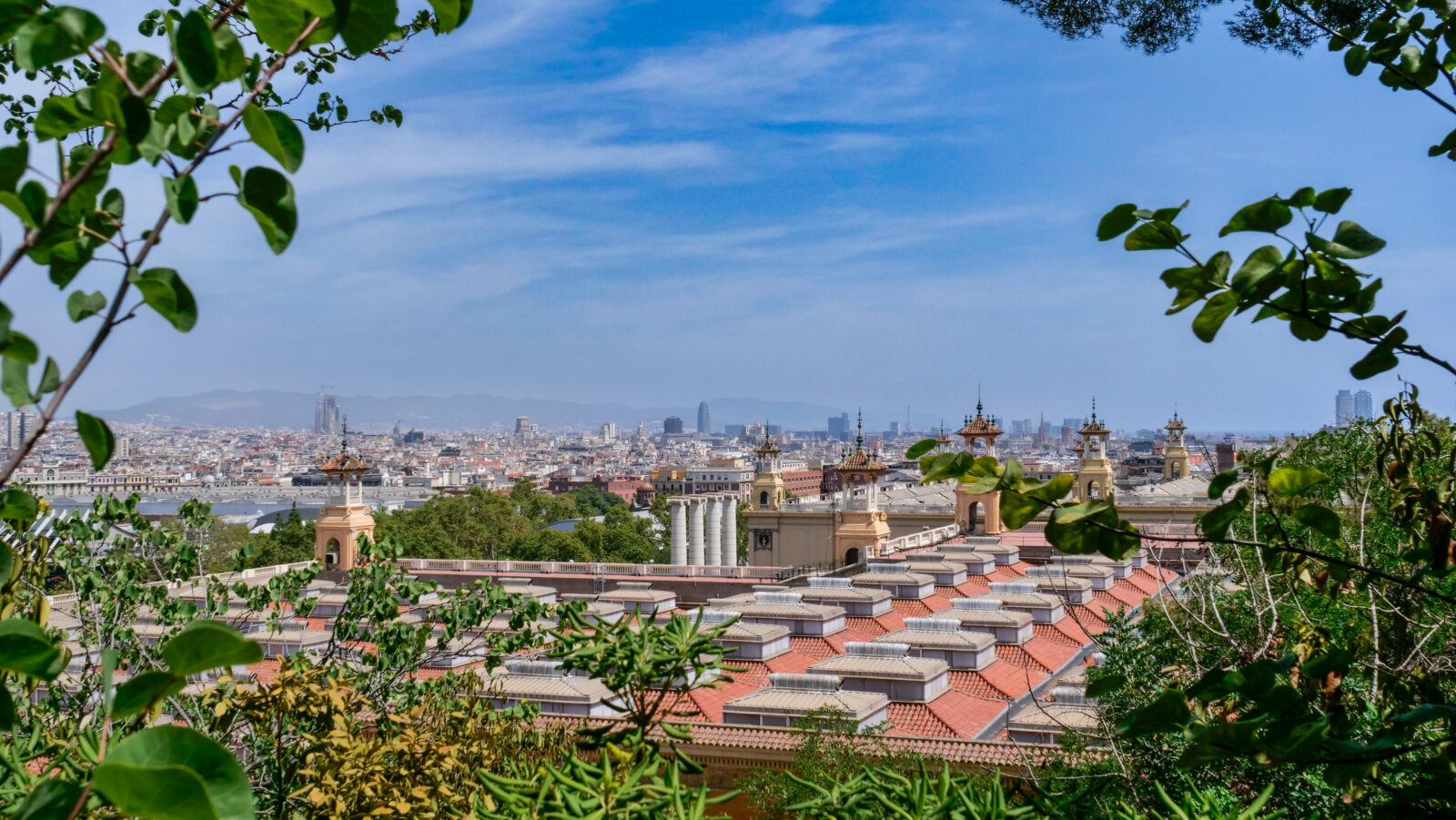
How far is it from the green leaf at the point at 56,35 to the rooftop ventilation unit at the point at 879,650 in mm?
16237

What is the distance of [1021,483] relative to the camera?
7.09 ft

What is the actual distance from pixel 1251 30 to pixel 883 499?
37835 millimetres

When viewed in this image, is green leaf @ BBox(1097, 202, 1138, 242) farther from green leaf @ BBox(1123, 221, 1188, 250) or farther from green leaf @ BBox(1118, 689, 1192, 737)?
green leaf @ BBox(1118, 689, 1192, 737)

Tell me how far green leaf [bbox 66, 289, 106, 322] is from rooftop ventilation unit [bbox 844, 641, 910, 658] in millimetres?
16054

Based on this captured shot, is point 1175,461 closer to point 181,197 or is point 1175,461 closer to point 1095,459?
point 1095,459

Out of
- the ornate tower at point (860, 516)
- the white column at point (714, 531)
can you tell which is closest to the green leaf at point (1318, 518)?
the ornate tower at point (860, 516)

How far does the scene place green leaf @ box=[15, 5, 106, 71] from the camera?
119cm

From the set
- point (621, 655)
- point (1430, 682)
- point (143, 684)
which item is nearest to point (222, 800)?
point (143, 684)

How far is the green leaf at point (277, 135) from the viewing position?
1201mm

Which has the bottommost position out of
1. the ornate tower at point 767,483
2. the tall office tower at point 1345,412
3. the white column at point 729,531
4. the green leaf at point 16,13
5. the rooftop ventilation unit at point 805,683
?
the white column at point 729,531

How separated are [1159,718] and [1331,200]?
0.90m

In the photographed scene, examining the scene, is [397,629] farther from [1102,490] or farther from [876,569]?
[1102,490]

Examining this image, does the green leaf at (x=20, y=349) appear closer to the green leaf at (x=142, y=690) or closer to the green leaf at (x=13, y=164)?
the green leaf at (x=13, y=164)

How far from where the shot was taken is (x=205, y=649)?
40.8 inches
